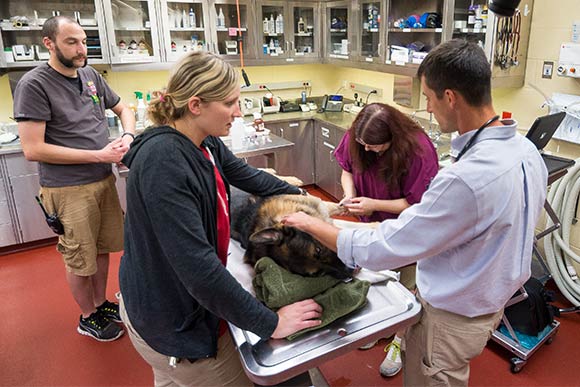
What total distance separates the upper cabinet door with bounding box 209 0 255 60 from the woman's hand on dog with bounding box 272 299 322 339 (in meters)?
3.70

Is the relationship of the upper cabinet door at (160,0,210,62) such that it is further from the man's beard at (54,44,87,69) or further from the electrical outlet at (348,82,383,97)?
the man's beard at (54,44,87,69)

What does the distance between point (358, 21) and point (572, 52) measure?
2.17 m

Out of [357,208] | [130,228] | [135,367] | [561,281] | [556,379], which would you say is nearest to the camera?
[130,228]

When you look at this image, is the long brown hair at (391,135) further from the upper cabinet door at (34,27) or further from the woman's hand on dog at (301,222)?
the upper cabinet door at (34,27)

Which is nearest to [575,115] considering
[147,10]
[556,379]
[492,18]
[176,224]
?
[492,18]

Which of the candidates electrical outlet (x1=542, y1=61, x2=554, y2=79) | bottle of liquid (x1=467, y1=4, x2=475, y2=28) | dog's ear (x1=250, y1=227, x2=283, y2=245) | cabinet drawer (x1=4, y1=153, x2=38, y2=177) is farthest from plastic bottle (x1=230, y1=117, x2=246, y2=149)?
electrical outlet (x1=542, y1=61, x2=554, y2=79)

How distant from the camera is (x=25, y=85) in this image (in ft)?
7.18

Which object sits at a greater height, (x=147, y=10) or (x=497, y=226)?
(x=147, y=10)

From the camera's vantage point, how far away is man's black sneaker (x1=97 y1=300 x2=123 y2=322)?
2.83 m

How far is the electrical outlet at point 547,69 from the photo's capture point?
3008 millimetres

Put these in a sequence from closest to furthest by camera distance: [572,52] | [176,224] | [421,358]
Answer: [176,224] < [421,358] < [572,52]

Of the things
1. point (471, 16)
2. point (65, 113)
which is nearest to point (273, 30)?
point (471, 16)

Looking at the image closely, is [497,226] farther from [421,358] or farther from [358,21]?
[358,21]

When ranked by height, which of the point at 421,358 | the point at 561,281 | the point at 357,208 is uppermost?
the point at 357,208
